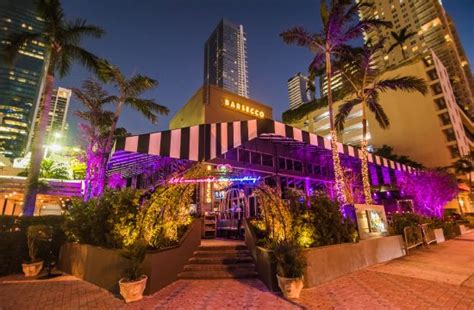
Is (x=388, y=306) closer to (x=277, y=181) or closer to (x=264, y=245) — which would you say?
(x=264, y=245)

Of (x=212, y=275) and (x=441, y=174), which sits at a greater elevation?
(x=441, y=174)

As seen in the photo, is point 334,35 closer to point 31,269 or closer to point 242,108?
point 242,108

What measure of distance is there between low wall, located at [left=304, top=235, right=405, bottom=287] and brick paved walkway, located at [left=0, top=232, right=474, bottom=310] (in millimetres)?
187

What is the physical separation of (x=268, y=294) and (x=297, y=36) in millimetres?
9726

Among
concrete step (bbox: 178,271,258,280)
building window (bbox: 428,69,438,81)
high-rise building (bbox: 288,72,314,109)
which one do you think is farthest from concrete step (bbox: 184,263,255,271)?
high-rise building (bbox: 288,72,314,109)

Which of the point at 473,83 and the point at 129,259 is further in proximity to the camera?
the point at 473,83

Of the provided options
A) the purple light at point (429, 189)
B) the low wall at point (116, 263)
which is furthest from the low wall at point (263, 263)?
the purple light at point (429, 189)

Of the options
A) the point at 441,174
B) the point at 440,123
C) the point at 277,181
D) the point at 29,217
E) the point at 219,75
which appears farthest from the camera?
the point at 219,75

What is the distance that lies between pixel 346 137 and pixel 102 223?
A: 4171 centimetres

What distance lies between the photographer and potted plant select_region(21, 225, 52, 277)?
6266 millimetres

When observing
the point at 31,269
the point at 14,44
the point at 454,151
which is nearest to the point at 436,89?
the point at 454,151

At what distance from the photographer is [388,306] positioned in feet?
12.3

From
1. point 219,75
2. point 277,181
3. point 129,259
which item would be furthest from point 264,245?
point 219,75

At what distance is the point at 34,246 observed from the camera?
21.8 feet
